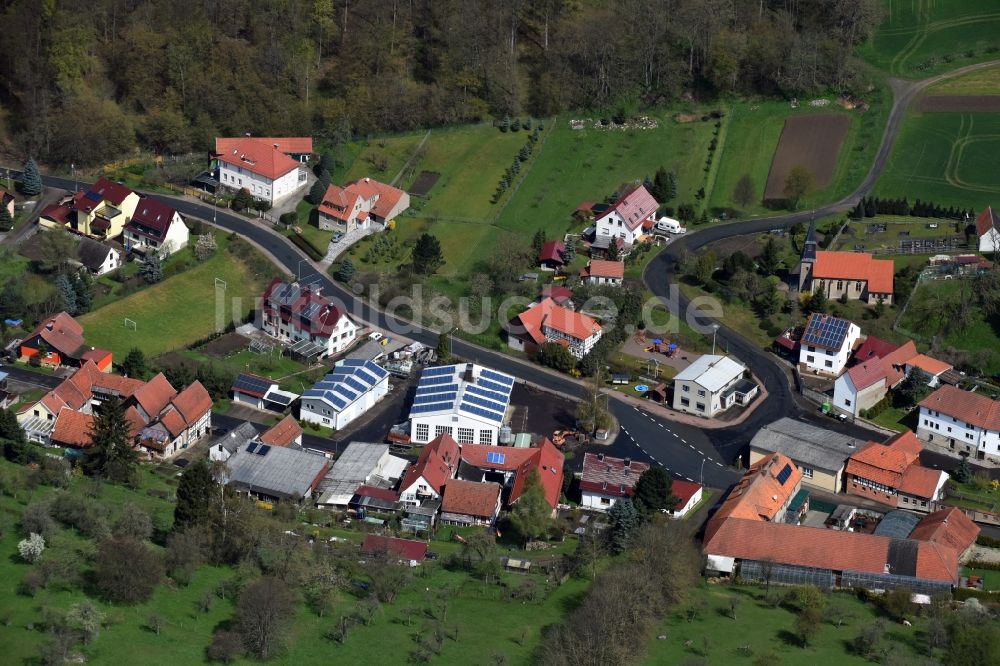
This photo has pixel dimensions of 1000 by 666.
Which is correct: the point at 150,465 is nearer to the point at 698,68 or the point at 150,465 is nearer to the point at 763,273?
the point at 763,273

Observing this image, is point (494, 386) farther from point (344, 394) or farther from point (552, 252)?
point (552, 252)

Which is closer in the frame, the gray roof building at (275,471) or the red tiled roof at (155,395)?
the gray roof building at (275,471)

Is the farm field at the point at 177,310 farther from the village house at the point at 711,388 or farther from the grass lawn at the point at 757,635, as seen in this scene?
the grass lawn at the point at 757,635

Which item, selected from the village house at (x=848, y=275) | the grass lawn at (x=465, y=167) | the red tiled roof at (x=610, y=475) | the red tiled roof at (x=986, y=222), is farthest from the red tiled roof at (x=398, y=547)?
the red tiled roof at (x=986, y=222)

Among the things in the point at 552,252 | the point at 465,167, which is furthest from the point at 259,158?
the point at 552,252

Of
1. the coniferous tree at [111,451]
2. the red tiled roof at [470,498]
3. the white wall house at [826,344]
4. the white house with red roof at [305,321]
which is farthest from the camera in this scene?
the white house with red roof at [305,321]

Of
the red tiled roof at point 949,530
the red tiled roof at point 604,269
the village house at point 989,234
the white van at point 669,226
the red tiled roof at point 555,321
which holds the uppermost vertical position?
the village house at point 989,234

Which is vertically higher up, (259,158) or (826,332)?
(259,158)
